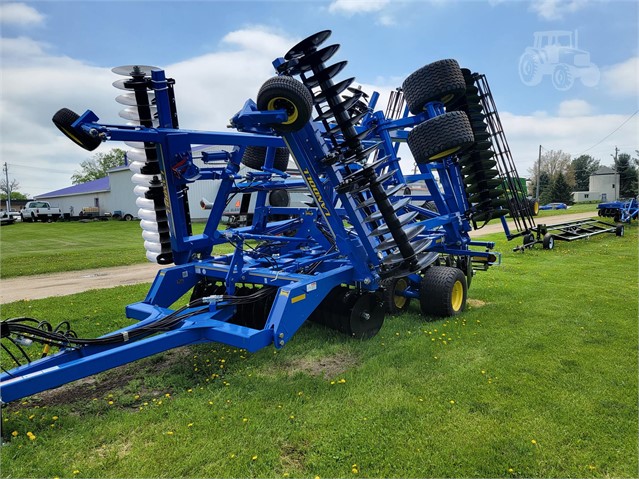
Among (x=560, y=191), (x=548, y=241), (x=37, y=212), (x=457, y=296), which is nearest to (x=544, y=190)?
(x=560, y=191)

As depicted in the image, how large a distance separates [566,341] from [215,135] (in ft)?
14.7

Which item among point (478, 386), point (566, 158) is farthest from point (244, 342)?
point (566, 158)

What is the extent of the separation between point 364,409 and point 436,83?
384 cm

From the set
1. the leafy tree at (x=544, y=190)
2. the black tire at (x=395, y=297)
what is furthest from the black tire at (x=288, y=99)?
the leafy tree at (x=544, y=190)

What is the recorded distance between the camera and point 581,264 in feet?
32.8

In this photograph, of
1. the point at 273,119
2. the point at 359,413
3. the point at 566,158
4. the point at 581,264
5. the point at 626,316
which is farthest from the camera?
the point at 566,158

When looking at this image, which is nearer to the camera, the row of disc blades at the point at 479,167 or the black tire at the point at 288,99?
the black tire at the point at 288,99

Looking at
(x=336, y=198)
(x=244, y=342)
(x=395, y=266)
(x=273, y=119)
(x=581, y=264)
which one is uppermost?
(x=273, y=119)

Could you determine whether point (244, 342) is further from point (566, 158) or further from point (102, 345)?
point (566, 158)

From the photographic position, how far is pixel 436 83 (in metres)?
5.16

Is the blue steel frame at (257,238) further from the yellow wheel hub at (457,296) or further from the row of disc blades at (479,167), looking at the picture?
the yellow wheel hub at (457,296)

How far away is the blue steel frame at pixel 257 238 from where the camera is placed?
3366 millimetres

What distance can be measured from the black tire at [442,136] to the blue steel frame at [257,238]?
18.1 inches

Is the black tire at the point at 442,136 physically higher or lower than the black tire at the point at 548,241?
higher
